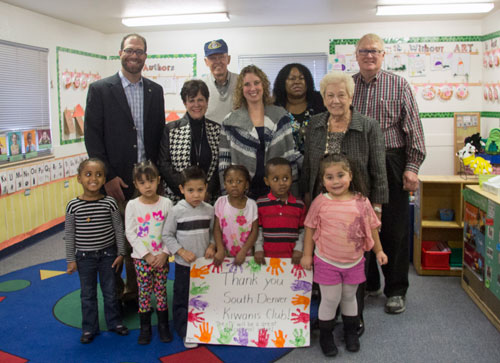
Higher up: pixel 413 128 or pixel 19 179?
pixel 413 128

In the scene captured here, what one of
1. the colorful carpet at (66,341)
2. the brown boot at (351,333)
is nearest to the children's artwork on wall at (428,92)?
the colorful carpet at (66,341)

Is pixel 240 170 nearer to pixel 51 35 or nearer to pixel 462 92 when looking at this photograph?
pixel 51 35

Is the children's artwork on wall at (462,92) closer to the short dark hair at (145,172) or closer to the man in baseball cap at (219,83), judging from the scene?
the man in baseball cap at (219,83)

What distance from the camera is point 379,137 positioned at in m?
2.38

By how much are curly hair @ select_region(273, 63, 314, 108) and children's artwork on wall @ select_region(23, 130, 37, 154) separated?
2932 mm

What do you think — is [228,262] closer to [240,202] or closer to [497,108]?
[240,202]

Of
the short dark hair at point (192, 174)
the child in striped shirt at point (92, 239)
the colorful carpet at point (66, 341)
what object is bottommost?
the colorful carpet at point (66, 341)

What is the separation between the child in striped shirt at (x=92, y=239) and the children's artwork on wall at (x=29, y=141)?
2.43m

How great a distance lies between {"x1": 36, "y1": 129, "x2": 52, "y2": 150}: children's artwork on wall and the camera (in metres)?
4.73

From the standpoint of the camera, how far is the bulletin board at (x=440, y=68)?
218 inches

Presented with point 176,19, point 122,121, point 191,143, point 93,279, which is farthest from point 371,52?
point 176,19

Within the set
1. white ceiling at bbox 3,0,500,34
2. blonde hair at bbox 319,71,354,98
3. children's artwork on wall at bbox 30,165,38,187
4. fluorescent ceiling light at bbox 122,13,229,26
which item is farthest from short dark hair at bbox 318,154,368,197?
children's artwork on wall at bbox 30,165,38,187

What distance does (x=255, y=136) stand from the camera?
245cm

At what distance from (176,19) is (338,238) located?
3.86 meters
